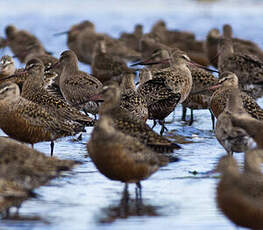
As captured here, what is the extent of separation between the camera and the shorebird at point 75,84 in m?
8.38

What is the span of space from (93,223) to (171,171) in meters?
1.64

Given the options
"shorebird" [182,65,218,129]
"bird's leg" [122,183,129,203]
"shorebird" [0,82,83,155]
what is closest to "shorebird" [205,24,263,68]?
"shorebird" [182,65,218,129]

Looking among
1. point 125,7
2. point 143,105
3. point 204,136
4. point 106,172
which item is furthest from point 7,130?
point 125,7

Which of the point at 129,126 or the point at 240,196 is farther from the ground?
the point at 129,126

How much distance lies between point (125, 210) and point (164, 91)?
310 centimetres

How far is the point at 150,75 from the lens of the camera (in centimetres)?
884

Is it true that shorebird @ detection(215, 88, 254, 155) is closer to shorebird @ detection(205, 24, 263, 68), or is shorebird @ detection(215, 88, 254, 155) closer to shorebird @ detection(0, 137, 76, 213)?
shorebird @ detection(0, 137, 76, 213)

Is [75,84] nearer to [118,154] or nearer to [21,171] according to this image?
[118,154]

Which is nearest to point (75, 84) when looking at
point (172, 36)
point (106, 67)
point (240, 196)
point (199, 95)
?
point (199, 95)

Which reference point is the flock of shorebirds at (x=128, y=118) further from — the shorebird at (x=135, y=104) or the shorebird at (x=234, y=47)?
the shorebird at (x=234, y=47)

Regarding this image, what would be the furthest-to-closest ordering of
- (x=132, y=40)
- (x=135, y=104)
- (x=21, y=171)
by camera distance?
(x=132, y=40) < (x=135, y=104) < (x=21, y=171)

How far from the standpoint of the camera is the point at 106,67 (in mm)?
11898

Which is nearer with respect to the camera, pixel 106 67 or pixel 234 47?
pixel 106 67

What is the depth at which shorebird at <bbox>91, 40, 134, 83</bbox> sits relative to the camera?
11.8m
